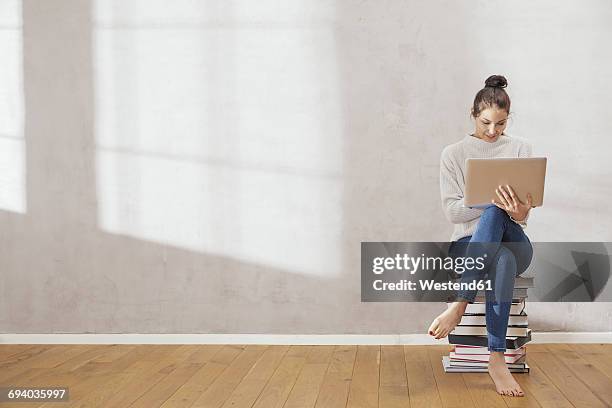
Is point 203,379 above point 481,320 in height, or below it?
below

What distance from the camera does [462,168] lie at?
3184mm

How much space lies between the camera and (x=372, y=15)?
372 centimetres

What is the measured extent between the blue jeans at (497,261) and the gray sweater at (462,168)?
166 mm

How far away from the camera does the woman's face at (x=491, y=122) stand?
3.10 metres

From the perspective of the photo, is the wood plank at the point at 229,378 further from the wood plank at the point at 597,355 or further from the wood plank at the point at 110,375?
the wood plank at the point at 597,355

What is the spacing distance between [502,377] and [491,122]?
1.01 m

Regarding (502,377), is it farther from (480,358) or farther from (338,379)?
(338,379)

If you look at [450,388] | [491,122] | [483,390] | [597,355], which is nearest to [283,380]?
[450,388]

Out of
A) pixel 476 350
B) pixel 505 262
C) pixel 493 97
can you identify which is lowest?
pixel 476 350

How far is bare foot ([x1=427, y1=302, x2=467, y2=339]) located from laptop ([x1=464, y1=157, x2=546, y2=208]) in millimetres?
421

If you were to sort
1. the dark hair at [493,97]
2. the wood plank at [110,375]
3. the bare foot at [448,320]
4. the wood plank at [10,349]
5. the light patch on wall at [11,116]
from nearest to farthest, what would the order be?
the wood plank at [110,375] < the bare foot at [448,320] < the dark hair at [493,97] < the wood plank at [10,349] < the light patch on wall at [11,116]

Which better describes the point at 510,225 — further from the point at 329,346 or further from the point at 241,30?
the point at 241,30

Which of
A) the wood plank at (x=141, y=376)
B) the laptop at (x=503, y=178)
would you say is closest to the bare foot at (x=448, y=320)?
the laptop at (x=503, y=178)

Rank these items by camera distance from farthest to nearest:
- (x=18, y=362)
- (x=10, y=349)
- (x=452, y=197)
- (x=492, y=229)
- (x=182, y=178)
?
(x=182, y=178) → (x=10, y=349) → (x=18, y=362) → (x=452, y=197) → (x=492, y=229)
